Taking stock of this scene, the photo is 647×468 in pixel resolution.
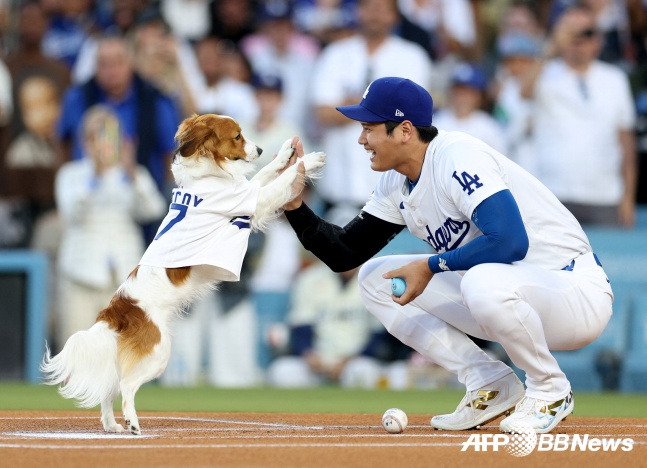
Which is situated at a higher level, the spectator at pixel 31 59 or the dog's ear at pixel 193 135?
the spectator at pixel 31 59

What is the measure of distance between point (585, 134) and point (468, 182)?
19.8 feet

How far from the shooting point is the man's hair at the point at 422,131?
20.2 ft

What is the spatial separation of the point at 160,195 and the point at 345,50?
2325mm

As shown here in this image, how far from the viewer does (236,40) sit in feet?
42.6

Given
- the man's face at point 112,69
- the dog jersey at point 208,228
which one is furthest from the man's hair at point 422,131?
the man's face at point 112,69

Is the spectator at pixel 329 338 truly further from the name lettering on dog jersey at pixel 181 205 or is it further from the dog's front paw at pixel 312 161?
the name lettering on dog jersey at pixel 181 205

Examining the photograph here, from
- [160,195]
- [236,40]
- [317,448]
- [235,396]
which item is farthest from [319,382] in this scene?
[317,448]

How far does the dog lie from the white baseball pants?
2.57 feet

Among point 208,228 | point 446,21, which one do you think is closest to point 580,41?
point 446,21

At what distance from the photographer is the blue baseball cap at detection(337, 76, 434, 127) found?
20.0 feet

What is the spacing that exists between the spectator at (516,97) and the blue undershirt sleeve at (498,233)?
19.7 ft

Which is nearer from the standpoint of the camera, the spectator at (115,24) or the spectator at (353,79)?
the spectator at (353,79)

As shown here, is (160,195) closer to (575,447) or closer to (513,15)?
(513,15)

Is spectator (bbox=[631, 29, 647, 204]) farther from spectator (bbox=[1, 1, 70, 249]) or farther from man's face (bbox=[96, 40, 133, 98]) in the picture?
spectator (bbox=[1, 1, 70, 249])
